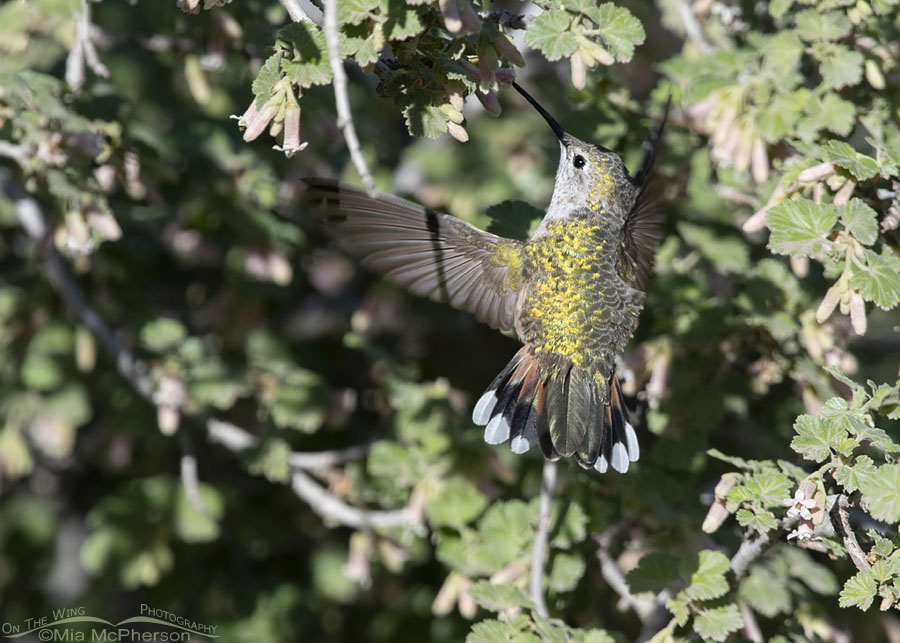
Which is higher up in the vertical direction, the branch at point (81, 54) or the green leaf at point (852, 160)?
the green leaf at point (852, 160)

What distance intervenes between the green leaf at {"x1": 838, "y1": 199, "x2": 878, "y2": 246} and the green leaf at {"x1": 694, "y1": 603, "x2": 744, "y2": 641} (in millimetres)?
774

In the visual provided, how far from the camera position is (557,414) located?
2.04 metres

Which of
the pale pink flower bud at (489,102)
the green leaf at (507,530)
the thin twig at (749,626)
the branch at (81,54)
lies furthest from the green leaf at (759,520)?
the branch at (81,54)

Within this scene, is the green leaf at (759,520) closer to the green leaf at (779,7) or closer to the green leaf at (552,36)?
the green leaf at (552,36)

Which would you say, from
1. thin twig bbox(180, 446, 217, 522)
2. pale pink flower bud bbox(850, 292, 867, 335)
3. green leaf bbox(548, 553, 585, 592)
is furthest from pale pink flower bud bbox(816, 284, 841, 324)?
thin twig bbox(180, 446, 217, 522)

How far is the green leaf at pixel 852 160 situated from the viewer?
1.72 meters

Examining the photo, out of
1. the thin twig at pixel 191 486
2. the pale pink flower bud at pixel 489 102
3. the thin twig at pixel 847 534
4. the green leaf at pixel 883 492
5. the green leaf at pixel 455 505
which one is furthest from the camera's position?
the thin twig at pixel 191 486

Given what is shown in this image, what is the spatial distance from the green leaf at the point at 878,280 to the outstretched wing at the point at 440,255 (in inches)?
29.9

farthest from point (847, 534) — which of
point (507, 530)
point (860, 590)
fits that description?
point (507, 530)

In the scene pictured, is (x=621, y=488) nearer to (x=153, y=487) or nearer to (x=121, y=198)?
(x=153, y=487)

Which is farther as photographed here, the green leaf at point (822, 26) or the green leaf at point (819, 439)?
the green leaf at point (822, 26)

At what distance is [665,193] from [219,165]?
138cm

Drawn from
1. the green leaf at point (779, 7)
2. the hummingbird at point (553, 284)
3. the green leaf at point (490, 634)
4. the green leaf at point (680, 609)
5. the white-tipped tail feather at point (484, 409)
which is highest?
the green leaf at point (779, 7)

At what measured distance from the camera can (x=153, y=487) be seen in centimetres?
314
